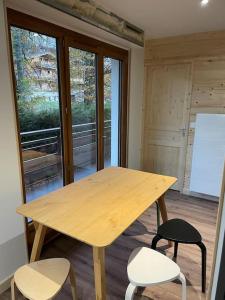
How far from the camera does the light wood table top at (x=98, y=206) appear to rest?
131 centimetres

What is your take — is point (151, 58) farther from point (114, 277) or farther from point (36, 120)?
point (114, 277)

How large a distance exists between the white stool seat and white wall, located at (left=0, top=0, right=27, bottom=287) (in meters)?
1.07

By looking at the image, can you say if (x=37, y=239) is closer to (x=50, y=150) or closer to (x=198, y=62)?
(x=50, y=150)

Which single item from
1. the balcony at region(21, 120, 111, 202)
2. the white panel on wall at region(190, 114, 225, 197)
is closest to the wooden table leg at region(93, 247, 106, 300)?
the balcony at region(21, 120, 111, 202)

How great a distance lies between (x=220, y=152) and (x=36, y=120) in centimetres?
254

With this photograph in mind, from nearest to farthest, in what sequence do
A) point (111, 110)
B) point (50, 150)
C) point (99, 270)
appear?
point (99, 270)
point (50, 150)
point (111, 110)

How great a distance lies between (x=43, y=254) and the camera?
2.32 m

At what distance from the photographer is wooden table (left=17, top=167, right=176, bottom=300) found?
1287 millimetres

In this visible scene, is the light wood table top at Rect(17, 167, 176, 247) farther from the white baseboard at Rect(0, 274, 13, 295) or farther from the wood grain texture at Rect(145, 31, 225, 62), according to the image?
the wood grain texture at Rect(145, 31, 225, 62)

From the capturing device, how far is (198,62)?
3279 millimetres

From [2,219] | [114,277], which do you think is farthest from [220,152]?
[2,219]

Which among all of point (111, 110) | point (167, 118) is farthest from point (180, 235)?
point (167, 118)

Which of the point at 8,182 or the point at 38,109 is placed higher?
the point at 38,109

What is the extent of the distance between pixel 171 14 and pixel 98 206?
2.24m
